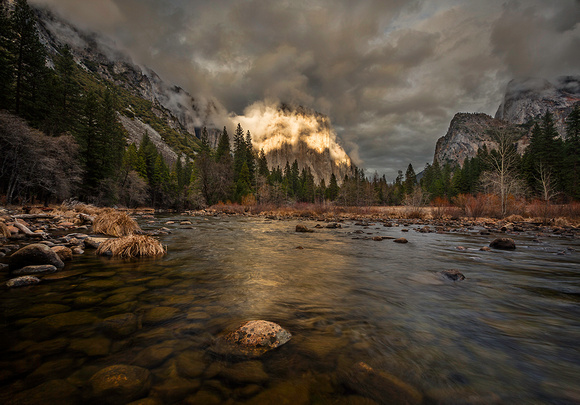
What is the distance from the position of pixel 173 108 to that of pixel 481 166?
21427cm

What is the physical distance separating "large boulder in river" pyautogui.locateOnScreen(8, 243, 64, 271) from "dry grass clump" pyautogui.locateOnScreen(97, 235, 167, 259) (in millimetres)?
1522

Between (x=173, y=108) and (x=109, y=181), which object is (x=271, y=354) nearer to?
(x=109, y=181)

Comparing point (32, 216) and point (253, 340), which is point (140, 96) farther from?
point (253, 340)

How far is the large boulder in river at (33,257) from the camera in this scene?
16.2 feet

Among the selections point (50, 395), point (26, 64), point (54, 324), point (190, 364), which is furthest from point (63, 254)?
point (26, 64)

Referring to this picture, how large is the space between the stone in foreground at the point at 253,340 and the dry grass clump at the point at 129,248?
5587 millimetres

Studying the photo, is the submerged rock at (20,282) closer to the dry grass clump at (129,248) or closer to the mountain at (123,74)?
the dry grass clump at (129,248)

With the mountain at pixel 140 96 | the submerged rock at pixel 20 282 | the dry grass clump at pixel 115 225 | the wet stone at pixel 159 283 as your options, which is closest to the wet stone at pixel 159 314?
the wet stone at pixel 159 283

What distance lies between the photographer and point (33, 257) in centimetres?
514

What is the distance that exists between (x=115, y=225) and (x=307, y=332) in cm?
1081

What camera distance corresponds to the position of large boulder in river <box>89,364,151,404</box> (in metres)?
1.79

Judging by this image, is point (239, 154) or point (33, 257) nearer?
point (33, 257)

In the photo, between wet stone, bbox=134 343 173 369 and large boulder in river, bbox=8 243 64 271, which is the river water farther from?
large boulder in river, bbox=8 243 64 271

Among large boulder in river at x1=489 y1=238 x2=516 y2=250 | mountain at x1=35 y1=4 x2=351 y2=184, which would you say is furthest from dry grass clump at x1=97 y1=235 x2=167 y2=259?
mountain at x1=35 y1=4 x2=351 y2=184
